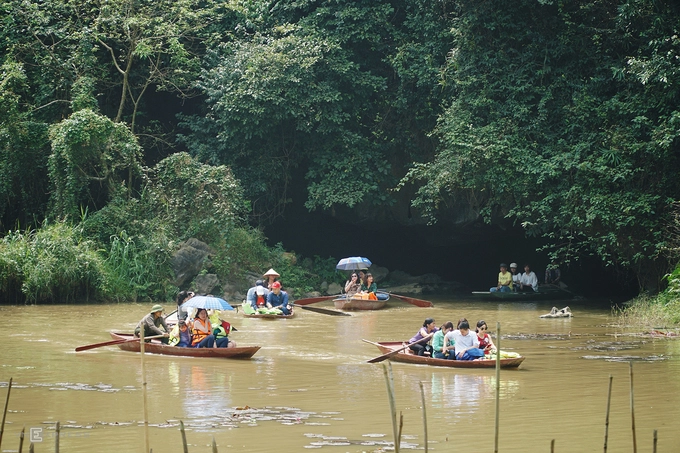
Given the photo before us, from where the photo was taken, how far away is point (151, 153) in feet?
84.5

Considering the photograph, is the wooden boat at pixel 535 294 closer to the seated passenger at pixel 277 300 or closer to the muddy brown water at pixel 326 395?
the seated passenger at pixel 277 300

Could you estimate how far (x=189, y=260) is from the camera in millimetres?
21609

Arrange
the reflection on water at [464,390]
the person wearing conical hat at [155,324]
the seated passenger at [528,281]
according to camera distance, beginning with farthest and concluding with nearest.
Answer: the seated passenger at [528,281], the person wearing conical hat at [155,324], the reflection on water at [464,390]

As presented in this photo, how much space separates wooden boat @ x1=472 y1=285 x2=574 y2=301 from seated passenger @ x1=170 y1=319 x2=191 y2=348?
10.8 metres

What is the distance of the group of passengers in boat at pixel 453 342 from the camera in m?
11.3

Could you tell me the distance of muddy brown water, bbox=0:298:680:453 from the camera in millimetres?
7234

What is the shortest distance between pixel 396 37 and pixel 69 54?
28.7ft

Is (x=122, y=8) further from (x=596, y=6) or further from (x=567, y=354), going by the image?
(x=567, y=354)

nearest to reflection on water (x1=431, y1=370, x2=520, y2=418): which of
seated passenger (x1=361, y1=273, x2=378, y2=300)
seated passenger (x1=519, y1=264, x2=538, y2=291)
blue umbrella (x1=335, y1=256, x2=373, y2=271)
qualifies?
seated passenger (x1=361, y1=273, x2=378, y2=300)

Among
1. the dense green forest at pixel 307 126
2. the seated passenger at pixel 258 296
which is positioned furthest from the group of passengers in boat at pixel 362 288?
the seated passenger at pixel 258 296

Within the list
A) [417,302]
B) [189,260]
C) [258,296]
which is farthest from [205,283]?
[417,302]

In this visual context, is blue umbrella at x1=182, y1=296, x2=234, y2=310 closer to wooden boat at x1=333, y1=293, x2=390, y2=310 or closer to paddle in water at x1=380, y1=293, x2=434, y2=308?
wooden boat at x1=333, y1=293, x2=390, y2=310

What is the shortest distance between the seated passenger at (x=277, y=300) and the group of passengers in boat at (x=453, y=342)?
21.4ft

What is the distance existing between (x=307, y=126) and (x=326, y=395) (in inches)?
561
